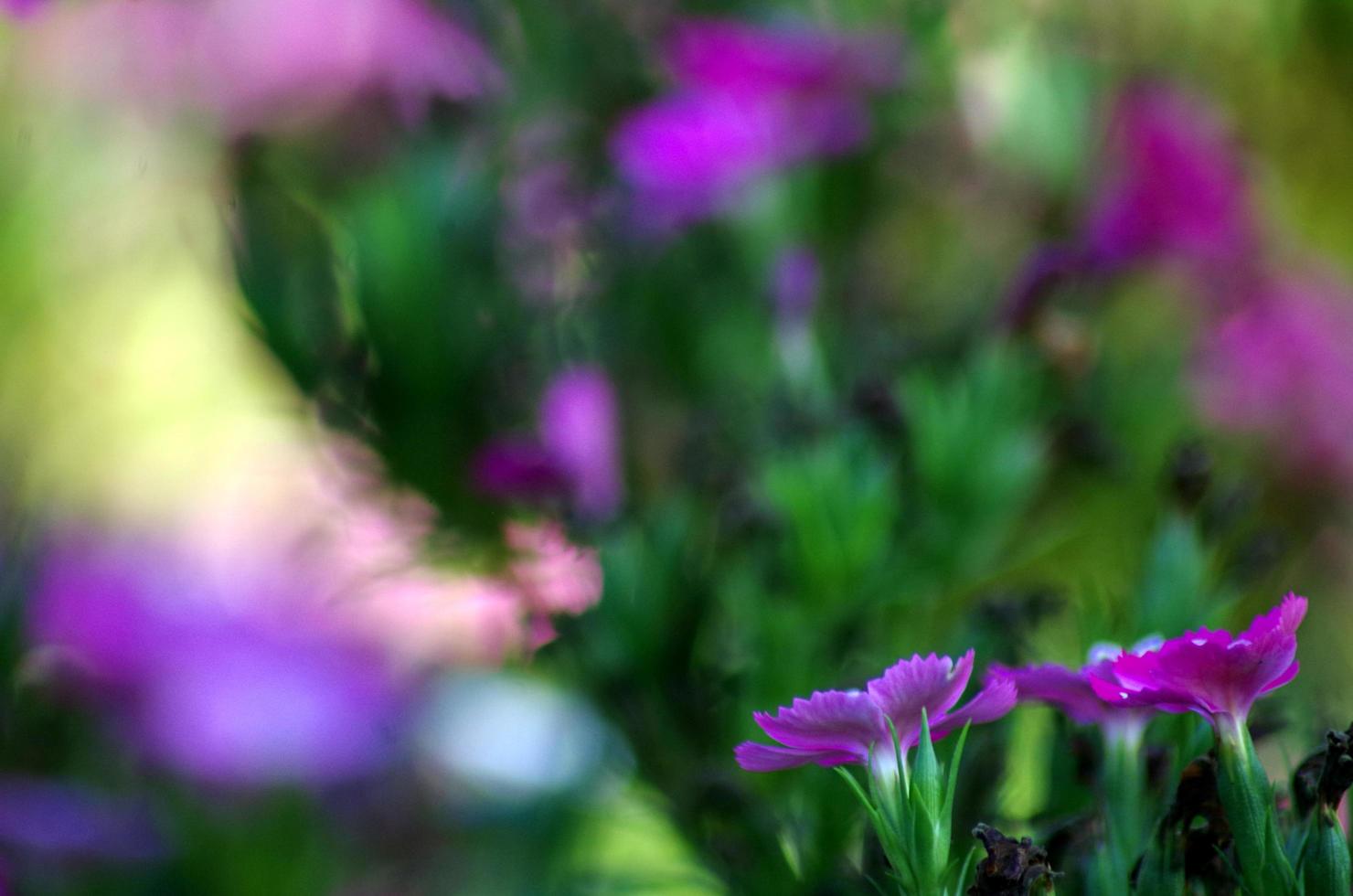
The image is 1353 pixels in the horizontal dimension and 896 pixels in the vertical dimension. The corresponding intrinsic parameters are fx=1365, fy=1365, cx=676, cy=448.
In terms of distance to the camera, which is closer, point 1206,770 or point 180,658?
point 1206,770

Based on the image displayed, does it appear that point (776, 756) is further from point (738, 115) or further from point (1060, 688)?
point (738, 115)

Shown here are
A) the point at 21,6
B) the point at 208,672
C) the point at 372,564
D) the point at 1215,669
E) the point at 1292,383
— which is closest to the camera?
the point at 1215,669

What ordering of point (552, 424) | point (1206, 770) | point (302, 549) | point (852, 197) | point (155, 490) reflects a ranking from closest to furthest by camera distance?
point (1206, 770) → point (552, 424) → point (852, 197) → point (302, 549) → point (155, 490)

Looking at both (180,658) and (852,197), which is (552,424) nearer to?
(852,197)

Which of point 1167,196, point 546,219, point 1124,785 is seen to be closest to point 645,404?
point 546,219

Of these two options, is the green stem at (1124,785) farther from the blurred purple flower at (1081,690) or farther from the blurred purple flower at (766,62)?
the blurred purple flower at (766,62)

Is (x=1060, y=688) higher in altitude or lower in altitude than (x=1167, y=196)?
lower

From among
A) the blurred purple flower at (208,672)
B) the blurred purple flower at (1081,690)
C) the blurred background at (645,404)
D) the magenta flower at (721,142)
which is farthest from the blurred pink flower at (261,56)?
the blurred purple flower at (1081,690)

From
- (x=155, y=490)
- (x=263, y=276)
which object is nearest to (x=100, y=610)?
(x=263, y=276)
